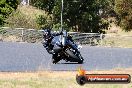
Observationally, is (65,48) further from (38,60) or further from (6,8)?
(6,8)

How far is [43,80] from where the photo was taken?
1700 centimetres

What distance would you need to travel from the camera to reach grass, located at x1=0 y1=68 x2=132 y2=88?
49.4 feet

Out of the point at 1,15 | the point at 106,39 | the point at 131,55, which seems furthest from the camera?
the point at 1,15

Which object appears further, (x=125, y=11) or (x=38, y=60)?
(x=125, y=11)

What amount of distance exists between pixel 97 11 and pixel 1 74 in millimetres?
29545

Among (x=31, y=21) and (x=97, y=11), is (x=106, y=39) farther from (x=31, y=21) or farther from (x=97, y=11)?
(x=31, y=21)

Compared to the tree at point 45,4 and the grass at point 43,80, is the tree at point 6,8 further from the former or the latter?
the grass at point 43,80

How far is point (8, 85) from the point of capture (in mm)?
14812

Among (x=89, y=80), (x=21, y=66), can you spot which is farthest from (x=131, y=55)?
(x=89, y=80)

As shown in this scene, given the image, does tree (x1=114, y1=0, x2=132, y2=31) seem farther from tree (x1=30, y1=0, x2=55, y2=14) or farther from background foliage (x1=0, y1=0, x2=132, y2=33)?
tree (x1=30, y1=0, x2=55, y2=14)

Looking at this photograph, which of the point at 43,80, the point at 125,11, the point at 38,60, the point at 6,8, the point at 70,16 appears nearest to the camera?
the point at 43,80

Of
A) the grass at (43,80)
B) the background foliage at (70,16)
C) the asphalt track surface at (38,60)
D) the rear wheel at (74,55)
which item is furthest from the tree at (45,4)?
the rear wheel at (74,55)

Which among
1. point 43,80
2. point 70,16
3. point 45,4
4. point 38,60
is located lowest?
point 43,80

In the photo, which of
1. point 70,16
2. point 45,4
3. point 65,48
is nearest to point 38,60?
point 65,48
